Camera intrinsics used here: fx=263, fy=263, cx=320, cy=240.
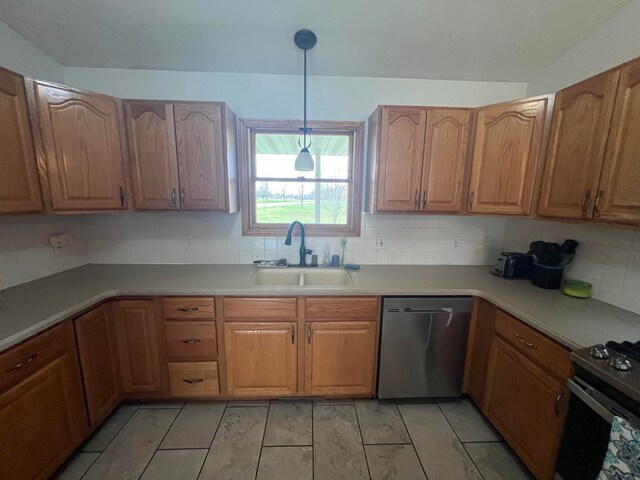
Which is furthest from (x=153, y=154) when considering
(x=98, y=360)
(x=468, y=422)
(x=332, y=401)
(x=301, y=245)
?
(x=468, y=422)

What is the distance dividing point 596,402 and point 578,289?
93 centimetres

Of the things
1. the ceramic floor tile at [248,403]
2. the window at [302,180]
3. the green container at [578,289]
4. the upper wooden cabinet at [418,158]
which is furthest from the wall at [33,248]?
the green container at [578,289]

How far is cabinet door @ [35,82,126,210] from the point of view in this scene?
5.17 feet

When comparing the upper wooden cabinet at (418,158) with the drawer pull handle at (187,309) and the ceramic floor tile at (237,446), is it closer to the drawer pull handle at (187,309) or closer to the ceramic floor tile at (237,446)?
the drawer pull handle at (187,309)

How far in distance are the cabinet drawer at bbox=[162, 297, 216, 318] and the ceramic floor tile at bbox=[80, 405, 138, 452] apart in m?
0.78

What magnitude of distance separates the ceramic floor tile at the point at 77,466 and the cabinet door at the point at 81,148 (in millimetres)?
1509

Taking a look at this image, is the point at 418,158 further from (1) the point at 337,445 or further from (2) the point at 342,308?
(1) the point at 337,445

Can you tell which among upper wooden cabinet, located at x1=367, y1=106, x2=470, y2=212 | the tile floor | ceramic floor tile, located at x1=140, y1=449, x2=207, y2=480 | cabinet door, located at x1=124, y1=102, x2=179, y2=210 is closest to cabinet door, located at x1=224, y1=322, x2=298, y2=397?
the tile floor

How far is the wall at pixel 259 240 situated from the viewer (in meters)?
2.28

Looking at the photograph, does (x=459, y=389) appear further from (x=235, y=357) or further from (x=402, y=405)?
(x=235, y=357)

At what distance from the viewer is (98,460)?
1537 millimetres

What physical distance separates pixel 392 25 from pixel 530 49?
1.06 metres

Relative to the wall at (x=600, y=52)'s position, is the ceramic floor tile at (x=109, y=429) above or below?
below

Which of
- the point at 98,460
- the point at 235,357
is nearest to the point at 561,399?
the point at 235,357
